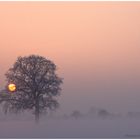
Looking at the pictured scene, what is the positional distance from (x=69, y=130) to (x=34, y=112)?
11.8 m

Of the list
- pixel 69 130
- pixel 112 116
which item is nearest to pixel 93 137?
pixel 69 130

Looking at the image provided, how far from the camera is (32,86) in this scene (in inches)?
1405

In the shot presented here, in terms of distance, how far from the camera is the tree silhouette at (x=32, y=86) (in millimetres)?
35250

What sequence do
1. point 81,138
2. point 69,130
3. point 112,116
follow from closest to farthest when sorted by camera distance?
point 81,138
point 69,130
point 112,116

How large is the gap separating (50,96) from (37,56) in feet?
10.6

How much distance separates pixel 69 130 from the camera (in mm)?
23875

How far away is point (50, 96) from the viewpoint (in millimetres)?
36344

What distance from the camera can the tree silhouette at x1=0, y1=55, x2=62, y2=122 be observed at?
116 feet

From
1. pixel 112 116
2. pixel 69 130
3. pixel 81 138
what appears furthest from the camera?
pixel 112 116

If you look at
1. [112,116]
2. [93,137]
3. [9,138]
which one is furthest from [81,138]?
[112,116]

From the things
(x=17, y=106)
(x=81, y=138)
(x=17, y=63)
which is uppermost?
(x=17, y=63)

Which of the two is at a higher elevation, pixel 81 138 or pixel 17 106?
pixel 17 106

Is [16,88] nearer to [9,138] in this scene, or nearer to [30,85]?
[30,85]

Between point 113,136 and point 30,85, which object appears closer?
point 113,136
